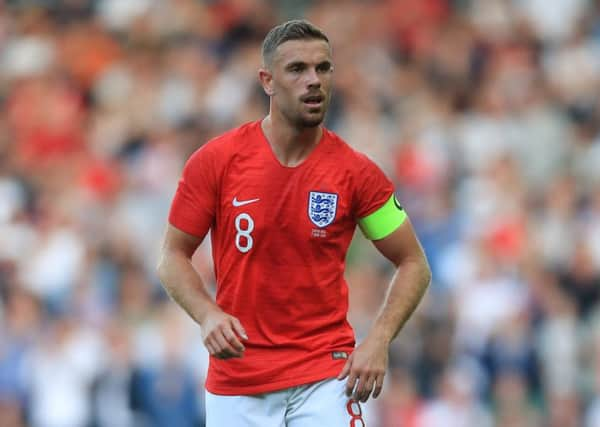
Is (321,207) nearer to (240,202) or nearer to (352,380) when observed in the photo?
(240,202)

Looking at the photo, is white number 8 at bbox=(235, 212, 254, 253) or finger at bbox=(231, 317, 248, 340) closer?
finger at bbox=(231, 317, 248, 340)

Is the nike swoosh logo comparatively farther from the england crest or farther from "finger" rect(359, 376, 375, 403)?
"finger" rect(359, 376, 375, 403)

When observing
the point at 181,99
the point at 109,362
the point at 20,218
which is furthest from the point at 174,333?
the point at 181,99

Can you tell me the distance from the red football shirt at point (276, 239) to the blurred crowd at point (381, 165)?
4.95 metres

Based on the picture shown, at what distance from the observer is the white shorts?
6395mm

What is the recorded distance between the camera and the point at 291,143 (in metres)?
6.59

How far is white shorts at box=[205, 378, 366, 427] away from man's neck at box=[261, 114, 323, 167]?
0.98 meters

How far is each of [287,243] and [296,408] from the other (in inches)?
28.0

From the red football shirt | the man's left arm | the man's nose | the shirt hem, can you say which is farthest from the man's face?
the shirt hem

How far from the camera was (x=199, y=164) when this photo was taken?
651 centimetres

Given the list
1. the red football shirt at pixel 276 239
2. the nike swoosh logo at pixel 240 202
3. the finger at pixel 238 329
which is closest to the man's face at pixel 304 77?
the red football shirt at pixel 276 239

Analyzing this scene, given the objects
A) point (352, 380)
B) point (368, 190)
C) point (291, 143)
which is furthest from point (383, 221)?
point (352, 380)

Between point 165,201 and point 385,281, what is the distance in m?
2.60

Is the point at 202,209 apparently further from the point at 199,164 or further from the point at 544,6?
the point at 544,6
